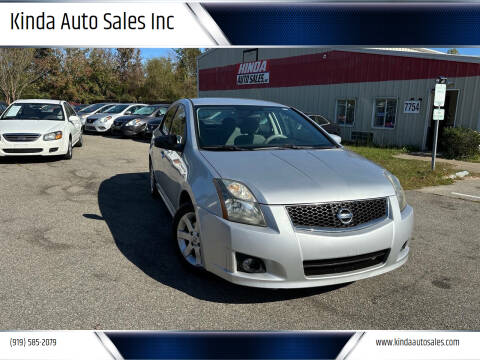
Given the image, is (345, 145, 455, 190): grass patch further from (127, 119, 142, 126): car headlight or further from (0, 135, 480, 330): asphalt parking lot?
(127, 119, 142, 126): car headlight

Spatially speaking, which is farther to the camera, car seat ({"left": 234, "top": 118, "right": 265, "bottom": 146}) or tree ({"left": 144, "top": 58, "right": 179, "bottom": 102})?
tree ({"left": 144, "top": 58, "right": 179, "bottom": 102})

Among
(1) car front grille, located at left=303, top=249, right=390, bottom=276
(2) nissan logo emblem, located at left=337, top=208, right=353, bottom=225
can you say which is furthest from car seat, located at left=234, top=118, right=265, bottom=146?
(1) car front grille, located at left=303, top=249, right=390, bottom=276

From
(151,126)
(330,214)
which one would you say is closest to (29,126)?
(151,126)

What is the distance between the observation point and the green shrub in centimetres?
1184

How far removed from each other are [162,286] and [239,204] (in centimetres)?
108

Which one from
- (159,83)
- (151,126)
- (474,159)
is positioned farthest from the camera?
(159,83)

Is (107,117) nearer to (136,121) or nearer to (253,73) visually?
(136,121)

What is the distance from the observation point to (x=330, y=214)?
2742 millimetres

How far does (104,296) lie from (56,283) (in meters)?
0.52

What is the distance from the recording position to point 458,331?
2672 millimetres

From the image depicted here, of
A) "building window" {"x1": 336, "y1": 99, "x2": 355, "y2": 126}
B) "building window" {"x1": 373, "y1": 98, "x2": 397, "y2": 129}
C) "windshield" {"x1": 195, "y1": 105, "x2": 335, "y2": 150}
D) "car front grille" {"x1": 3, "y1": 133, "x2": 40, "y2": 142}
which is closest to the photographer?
"windshield" {"x1": 195, "y1": 105, "x2": 335, "y2": 150}

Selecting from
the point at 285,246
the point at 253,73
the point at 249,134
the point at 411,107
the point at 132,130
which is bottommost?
the point at 132,130

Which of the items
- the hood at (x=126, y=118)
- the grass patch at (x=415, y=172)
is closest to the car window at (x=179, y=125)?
the grass patch at (x=415, y=172)

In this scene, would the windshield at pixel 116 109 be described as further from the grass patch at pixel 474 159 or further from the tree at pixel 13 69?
the grass patch at pixel 474 159
